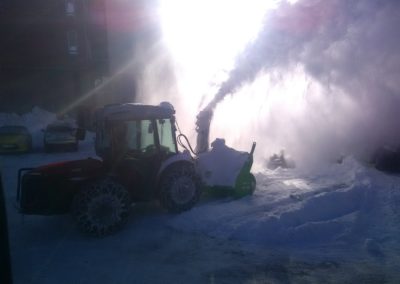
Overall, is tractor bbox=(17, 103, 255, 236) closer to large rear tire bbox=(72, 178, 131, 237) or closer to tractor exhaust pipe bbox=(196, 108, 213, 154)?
large rear tire bbox=(72, 178, 131, 237)

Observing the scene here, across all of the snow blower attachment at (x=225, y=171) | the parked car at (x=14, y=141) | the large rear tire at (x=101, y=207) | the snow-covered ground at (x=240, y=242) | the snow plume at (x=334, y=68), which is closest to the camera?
the snow-covered ground at (x=240, y=242)

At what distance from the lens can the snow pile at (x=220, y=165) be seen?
9.26 metres

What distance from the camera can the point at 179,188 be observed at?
8.43 meters

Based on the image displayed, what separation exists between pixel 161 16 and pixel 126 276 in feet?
92.4

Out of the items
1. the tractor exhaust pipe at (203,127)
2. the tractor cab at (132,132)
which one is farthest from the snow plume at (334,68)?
the tractor cab at (132,132)

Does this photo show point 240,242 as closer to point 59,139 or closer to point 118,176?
point 118,176

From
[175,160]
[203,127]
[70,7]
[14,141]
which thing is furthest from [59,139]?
[70,7]

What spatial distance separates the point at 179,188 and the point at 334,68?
24.3 feet

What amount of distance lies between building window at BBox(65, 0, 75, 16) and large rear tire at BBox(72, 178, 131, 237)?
82.7ft

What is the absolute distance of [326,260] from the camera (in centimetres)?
641

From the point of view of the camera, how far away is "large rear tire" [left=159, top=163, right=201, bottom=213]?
326 inches

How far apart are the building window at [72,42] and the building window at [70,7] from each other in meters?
1.25

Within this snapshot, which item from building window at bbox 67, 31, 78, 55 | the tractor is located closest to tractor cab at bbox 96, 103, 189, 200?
the tractor

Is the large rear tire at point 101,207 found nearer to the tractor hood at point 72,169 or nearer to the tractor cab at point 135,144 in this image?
the tractor hood at point 72,169
